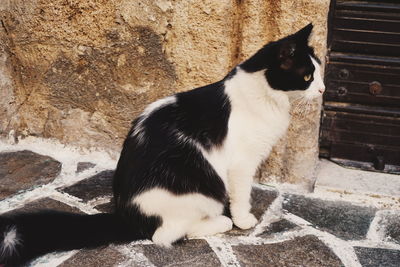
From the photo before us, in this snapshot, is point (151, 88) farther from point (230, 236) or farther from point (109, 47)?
point (230, 236)

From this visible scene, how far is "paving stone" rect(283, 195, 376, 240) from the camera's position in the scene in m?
2.17

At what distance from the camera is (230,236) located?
6.79 ft

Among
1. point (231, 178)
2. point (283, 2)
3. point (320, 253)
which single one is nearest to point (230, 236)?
point (231, 178)

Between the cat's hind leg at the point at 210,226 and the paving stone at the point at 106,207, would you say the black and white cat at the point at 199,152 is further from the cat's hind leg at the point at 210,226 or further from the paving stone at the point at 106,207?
the paving stone at the point at 106,207

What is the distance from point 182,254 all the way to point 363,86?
5.17 ft

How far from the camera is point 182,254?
189cm

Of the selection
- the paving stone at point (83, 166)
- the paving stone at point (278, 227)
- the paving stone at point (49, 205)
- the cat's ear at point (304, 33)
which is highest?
the cat's ear at point (304, 33)

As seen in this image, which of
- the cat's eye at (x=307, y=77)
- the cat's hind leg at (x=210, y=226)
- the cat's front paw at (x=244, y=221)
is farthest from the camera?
the cat's front paw at (x=244, y=221)

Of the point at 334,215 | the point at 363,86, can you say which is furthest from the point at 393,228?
the point at 363,86

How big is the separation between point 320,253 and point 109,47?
5.39 ft

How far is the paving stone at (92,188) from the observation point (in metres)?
2.34

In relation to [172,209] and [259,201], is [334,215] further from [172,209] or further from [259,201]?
[172,209]

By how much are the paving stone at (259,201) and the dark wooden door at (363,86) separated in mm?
617

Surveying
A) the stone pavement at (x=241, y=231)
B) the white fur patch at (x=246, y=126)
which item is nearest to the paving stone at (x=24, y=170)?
the stone pavement at (x=241, y=231)
